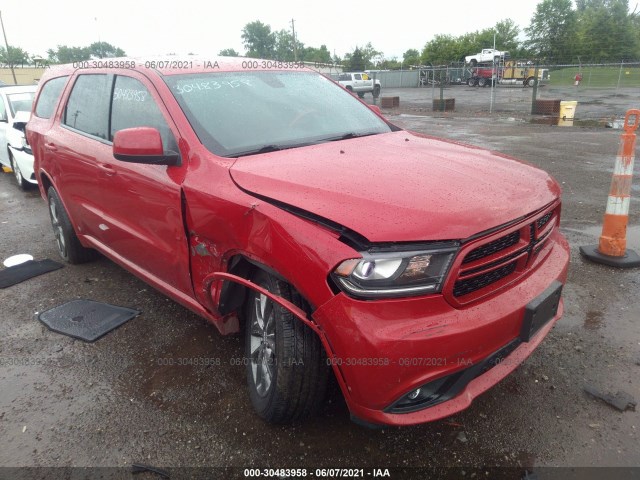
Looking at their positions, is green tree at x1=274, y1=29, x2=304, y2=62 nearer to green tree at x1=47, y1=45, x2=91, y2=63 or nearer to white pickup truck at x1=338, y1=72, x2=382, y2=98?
green tree at x1=47, y1=45, x2=91, y2=63

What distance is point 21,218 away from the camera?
21.1 feet

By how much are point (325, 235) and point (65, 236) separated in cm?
363

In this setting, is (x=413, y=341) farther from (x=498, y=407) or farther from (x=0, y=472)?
(x=0, y=472)

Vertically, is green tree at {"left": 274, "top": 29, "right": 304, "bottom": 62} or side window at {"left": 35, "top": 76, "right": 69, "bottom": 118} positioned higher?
green tree at {"left": 274, "top": 29, "right": 304, "bottom": 62}

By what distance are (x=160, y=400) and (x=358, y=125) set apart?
2.13 metres

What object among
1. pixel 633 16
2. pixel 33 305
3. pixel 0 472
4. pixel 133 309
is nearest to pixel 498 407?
pixel 0 472

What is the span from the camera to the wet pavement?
90.5 inches

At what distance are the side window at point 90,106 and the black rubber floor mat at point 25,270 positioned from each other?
1478 mm

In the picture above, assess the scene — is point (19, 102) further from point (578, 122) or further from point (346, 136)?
point (578, 122)

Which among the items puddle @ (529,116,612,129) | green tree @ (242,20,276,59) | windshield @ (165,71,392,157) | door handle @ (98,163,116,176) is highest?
green tree @ (242,20,276,59)

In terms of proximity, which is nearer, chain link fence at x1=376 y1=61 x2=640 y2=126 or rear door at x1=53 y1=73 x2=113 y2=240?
rear door at x1=53 y1=73 x2=113 y2=240

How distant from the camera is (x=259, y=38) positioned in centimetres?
10456

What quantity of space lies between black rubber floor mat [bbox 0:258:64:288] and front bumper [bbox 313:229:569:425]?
375 centimetres

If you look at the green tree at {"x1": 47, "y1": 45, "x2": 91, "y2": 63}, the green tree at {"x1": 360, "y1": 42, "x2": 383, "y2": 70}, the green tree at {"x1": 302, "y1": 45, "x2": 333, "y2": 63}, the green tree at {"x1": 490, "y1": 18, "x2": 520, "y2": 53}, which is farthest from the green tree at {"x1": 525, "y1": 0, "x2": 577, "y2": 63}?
the green tree at {"x1": 47, "y1": 45, "x2": 91, "y2": 63}
